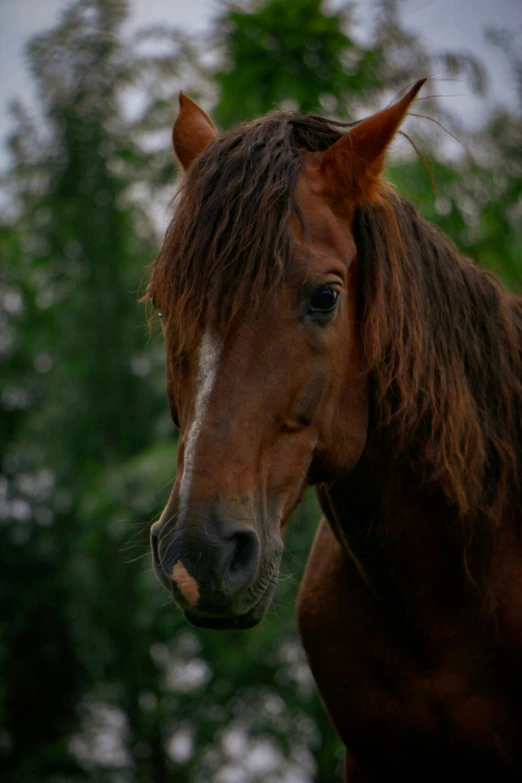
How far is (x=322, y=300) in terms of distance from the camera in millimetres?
2457

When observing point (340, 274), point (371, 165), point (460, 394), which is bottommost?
point (460, 394)

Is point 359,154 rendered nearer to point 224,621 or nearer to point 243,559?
point 243,559

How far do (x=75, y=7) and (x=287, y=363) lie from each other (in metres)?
10.1

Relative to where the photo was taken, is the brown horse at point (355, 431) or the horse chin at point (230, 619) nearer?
the horse chin at point (230, 619)

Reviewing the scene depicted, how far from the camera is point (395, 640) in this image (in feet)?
9.60

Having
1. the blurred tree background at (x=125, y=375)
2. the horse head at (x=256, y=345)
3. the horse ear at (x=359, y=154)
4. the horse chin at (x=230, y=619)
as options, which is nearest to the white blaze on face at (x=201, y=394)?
the horse head at (x=256, y=345)

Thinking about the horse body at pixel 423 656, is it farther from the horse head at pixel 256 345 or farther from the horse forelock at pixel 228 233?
the horse forelock at pixel 228 233

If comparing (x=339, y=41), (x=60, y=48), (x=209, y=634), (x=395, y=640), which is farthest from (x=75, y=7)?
(x=395, y=640)

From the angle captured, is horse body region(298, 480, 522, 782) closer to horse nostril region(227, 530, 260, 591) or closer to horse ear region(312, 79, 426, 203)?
horse nostril region(227, 530, 260, 591)

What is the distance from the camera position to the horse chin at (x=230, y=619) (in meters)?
2.16

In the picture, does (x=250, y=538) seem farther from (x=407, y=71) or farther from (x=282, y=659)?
(x=282, y=659)

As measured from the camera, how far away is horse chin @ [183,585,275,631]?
2.16 m

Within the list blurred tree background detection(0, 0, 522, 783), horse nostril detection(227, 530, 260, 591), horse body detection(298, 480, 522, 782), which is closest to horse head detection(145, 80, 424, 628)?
horse nostril detection(227, 530, 260, 591)

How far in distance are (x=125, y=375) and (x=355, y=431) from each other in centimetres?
960
